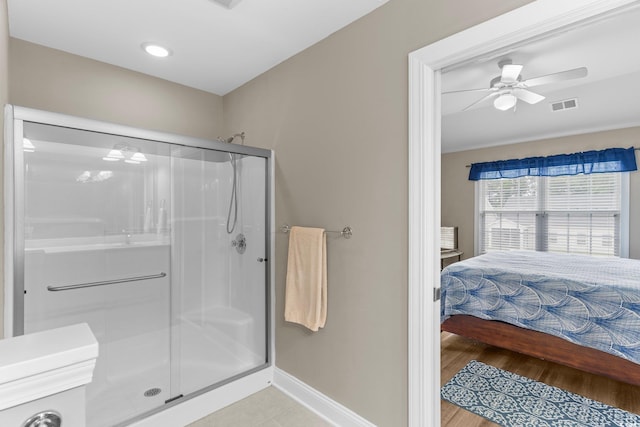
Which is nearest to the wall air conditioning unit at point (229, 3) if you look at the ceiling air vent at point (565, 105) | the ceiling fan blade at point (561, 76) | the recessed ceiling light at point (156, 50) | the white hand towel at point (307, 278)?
the recessed ceiling light at point (156, 50)

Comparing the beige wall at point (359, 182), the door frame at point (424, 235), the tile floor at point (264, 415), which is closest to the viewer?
the door frame at point (424, 235)

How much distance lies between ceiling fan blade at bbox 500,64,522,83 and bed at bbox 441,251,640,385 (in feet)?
5.21

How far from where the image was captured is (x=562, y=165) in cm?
447

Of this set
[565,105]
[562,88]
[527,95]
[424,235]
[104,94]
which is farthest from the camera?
[565,105]

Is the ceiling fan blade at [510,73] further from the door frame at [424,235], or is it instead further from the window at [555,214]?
the window at [555,214]

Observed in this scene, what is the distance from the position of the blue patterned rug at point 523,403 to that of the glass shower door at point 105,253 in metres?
2.04

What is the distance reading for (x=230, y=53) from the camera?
2188 mm

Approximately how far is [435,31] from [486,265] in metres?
2.37

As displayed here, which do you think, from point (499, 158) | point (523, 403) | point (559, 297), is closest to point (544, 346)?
point (559, 297)

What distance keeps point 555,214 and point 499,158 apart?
1.15m

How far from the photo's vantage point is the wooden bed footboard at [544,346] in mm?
2240

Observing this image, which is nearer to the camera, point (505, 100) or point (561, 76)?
point (561, 76)

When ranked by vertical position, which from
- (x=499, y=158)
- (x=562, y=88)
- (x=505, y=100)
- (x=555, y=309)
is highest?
(x=562, y=88)

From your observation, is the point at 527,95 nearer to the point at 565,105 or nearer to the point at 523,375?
the point at 565,105
